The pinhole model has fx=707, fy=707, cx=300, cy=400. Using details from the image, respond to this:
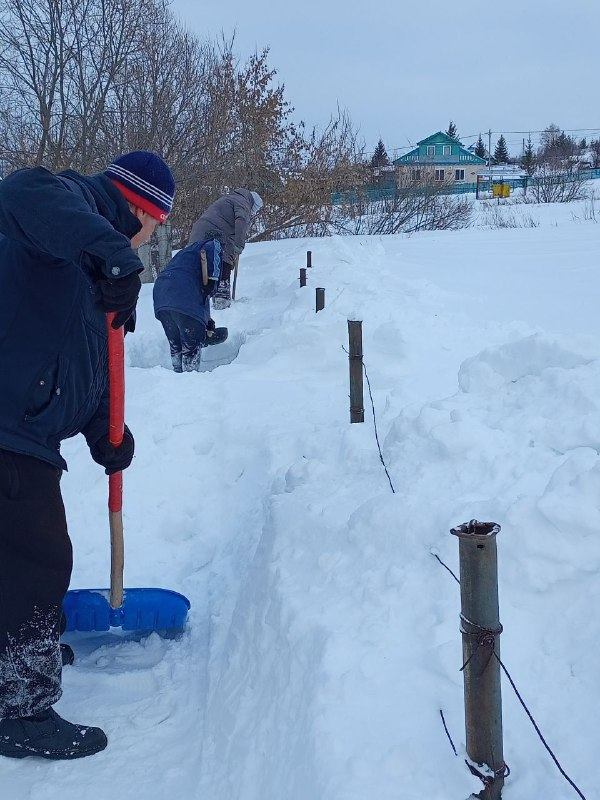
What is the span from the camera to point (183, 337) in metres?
6.46

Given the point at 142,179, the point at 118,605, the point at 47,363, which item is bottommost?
the point at 118,605

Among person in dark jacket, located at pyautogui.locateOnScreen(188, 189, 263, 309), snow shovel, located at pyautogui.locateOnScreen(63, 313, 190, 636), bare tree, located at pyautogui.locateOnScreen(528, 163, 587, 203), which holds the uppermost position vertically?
bare tree, located at pyautogui.locateOnScreen(528, 163, 587, 203)

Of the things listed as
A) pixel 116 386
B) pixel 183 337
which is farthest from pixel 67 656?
pixel 183 337

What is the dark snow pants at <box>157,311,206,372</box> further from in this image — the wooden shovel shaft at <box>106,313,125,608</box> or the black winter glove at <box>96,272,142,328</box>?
the black winter glove at <box>96,272,142,328</box>

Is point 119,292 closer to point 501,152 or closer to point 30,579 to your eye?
point 30,579

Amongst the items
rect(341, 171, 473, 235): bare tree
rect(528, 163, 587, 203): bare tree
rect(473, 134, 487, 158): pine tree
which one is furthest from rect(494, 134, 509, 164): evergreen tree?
rect(341, 171, 473, 235): bare tree

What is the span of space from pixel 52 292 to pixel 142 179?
1.59ft

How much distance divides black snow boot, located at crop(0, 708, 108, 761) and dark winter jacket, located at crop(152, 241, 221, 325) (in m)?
4.38

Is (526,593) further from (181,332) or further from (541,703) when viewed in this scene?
(181,332)

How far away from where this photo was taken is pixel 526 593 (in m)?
2.14

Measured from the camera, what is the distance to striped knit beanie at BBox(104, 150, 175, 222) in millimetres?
2217

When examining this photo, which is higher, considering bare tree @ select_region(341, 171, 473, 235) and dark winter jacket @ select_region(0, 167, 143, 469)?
bare tree @ select_region(341, 171, 473, 235)

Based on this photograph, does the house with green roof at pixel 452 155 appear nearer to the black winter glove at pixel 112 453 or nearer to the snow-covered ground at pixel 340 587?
the snow-covered ground at pixel 340 587

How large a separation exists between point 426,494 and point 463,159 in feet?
207
